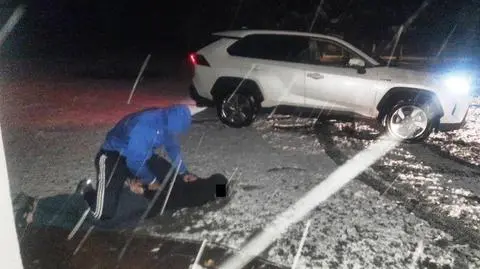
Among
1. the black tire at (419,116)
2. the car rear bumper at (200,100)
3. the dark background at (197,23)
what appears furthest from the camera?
the dark background at (197,23)

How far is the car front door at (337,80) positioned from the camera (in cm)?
696

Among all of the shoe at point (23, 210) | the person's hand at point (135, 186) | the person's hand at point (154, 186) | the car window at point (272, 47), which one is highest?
→ the car window at point (272, 47)

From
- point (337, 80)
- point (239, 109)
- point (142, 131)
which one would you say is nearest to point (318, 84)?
point (337, 80)

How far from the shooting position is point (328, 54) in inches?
285

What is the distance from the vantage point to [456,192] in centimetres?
509

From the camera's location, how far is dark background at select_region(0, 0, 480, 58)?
22.1m

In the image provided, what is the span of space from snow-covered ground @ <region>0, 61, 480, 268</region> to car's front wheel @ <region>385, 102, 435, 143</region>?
Answer: 0.52 metres

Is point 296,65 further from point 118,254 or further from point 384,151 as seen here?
point 118,254

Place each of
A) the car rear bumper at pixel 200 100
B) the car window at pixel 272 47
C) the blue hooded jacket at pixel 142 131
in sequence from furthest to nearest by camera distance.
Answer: the car rear bumper at pixel 200 100
the car window at pixel 272 47
the blue hooded jacket at pixel 142 131

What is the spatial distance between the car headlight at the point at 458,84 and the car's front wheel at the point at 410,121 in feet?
1.43

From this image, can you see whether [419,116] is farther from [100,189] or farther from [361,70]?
[100,189]

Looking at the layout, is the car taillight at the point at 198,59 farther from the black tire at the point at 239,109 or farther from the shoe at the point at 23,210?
the shoe at the point at 23,210

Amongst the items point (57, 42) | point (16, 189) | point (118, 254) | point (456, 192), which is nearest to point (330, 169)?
point (456, 192)

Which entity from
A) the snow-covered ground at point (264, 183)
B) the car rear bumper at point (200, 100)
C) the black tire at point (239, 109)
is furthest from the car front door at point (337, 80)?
the car rear bumper at point (200, 100)
